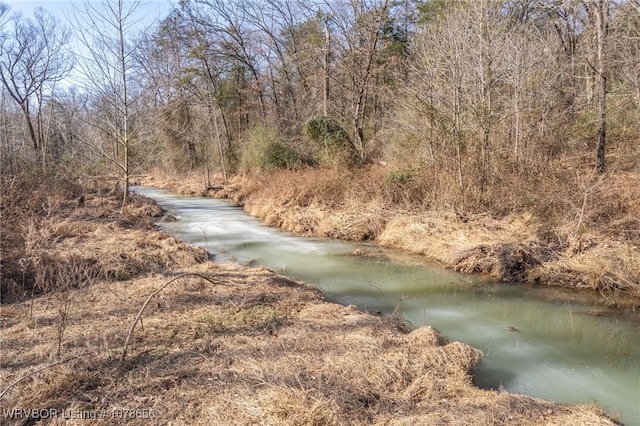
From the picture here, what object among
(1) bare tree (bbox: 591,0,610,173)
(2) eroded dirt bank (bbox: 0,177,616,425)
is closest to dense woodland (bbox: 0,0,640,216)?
(1) bare tree (bbox: 591,0,610,173)

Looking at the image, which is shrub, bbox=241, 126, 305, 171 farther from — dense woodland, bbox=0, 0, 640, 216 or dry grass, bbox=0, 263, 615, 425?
dry grass, bbox=0, 263, 615, 425

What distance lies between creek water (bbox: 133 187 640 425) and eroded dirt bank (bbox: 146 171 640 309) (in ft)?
1.16

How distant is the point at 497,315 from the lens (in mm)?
6492

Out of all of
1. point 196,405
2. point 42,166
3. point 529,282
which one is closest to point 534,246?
point 529,282

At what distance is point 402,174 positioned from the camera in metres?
12.3

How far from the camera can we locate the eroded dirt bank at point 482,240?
712cm

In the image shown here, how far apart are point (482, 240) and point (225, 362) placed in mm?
6670

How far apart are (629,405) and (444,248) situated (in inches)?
209

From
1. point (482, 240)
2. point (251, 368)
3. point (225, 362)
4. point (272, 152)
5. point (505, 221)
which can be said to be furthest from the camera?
point (272, 152)

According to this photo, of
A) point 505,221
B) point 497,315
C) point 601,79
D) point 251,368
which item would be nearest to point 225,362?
point 251,368

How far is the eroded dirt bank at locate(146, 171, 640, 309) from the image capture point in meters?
7.12

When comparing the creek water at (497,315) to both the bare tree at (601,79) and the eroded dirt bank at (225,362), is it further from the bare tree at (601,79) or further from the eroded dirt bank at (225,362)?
the bare tree at (601,79)

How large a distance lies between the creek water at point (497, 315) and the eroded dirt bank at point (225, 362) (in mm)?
740

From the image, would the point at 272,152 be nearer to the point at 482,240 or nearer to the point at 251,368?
the point at 482,240
